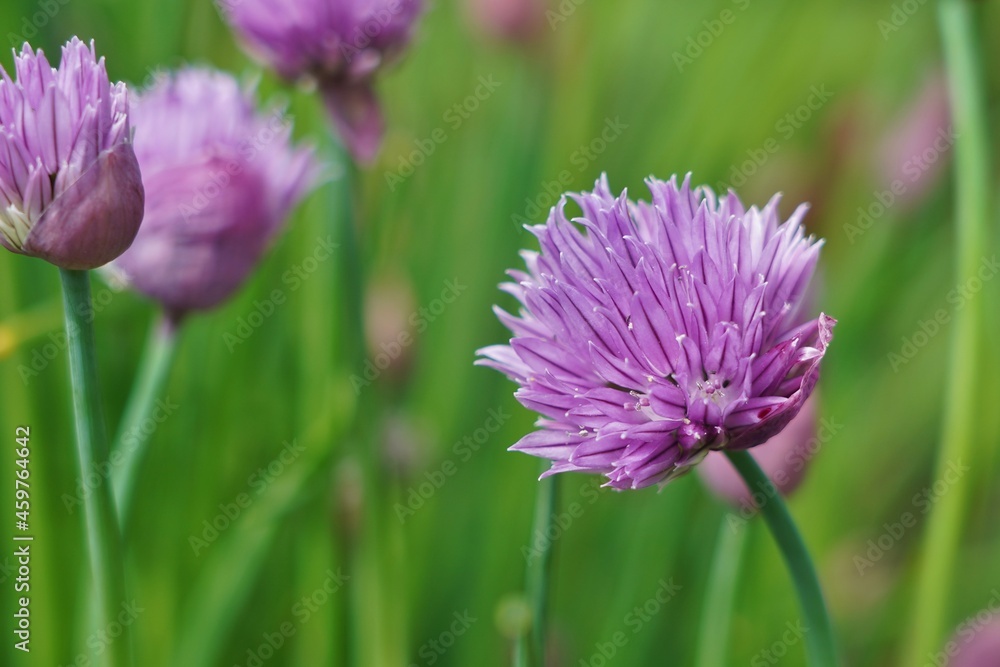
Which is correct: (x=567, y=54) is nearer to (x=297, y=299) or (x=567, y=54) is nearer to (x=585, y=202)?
(x=297, y=299)

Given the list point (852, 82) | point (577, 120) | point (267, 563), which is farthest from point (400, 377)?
point (852, 82)
